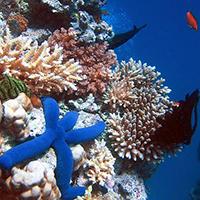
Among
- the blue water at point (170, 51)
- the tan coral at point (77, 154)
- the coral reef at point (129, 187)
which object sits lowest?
the coral reef at point (129, 187)

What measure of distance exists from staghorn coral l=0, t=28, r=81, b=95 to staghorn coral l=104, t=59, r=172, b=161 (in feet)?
3.53

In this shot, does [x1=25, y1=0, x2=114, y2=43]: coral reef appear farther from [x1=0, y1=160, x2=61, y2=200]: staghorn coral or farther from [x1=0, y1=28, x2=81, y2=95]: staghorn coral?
[x1=0, y1=160, x2=61, y2=200]: staghorn coral

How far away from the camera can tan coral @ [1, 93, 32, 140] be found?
12.4ft

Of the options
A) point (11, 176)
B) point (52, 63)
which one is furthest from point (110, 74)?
point (11, 176)

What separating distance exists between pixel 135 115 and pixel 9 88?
96.5 inches

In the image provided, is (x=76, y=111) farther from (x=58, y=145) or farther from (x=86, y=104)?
(x=58, y=145)

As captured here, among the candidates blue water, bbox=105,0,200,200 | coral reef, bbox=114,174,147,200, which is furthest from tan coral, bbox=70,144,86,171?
blue water, bbox=105,0,200,200

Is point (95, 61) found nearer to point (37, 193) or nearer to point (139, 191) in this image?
point (139, 191)

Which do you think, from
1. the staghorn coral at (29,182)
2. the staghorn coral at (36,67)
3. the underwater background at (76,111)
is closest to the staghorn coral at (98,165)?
the underwater background at (76,111)

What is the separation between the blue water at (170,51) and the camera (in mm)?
48125

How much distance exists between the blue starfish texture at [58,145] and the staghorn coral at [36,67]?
705 millimetres

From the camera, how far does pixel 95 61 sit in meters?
6.11

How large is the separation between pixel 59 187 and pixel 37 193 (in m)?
0.52

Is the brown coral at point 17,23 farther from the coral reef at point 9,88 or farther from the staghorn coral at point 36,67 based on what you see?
the coral reef at point 9,88
